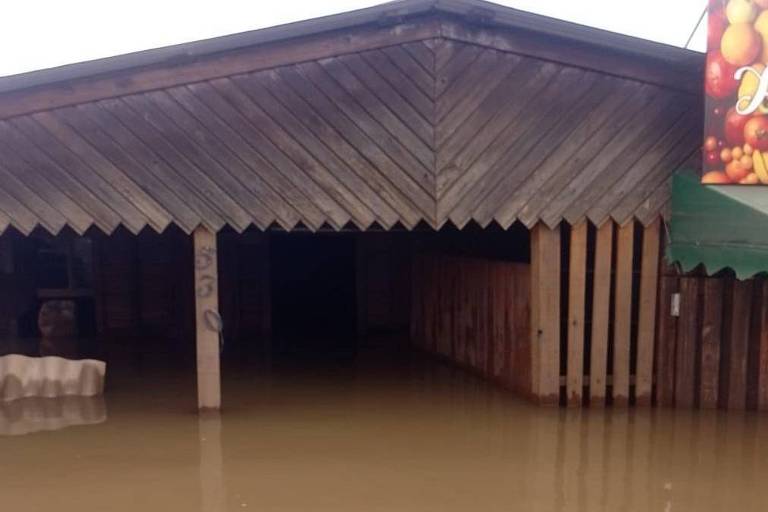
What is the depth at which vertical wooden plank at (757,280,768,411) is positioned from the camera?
7449mm

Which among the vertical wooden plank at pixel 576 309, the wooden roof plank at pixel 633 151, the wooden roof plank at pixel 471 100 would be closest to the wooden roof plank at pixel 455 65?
the wooden roof plank at pixel 471 100

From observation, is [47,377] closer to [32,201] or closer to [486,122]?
[32,201]

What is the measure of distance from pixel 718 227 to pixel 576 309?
65.1 inches

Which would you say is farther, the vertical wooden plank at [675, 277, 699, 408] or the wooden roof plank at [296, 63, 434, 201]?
the vertical wooden plank at [675, 277, 699, 408]

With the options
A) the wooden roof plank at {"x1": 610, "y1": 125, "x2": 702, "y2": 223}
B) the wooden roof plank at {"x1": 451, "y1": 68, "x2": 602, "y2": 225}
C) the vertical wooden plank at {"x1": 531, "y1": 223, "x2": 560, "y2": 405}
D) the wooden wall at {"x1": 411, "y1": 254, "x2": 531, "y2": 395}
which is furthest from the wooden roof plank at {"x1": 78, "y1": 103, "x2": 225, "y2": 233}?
the wooden roof plank at {"x1": 610, "y1": 125, "x2": 702, "y2": 223}

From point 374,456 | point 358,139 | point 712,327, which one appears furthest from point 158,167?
point 712,327

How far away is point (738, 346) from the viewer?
7.52 meters

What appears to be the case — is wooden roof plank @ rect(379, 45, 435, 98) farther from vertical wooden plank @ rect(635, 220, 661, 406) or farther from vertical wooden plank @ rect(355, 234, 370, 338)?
vertical wooden plank @ rect(355, 234, 370, 338)

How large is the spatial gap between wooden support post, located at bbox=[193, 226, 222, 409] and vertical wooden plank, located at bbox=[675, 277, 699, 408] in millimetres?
4824

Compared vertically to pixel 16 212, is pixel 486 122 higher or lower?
higher

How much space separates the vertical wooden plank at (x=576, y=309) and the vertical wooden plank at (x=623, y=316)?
0.36 meters

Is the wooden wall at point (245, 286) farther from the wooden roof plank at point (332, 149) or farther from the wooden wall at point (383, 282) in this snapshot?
the wooden roof plank at point (332, 149)

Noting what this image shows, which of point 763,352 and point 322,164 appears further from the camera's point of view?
point 763,352

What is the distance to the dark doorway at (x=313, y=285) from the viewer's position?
529 inches
